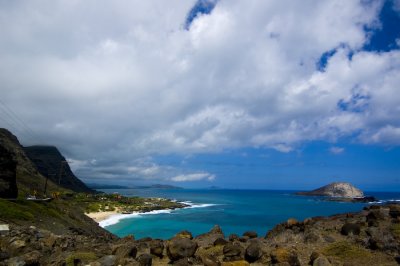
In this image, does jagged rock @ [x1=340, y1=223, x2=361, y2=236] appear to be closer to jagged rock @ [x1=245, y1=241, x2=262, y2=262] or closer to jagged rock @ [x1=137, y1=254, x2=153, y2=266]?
jagged rock @ [x1=245, y1=241, x2=262, y2=262]

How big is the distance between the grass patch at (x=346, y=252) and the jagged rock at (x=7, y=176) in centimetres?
6293

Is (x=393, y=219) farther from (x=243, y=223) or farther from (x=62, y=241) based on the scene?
(x=243, y=223)

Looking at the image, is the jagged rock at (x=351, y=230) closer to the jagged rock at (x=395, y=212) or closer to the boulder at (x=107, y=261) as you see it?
the jagged rock at (x=395, y=212)

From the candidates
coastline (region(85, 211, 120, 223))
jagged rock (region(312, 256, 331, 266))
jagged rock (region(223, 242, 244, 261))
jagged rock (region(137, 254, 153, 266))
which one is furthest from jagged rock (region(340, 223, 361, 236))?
coastline (region(85, 211, 120, 223))

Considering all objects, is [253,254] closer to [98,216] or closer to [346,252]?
[346,252]

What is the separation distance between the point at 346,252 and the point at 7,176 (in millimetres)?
66001

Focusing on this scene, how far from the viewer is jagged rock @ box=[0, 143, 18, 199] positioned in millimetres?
64312

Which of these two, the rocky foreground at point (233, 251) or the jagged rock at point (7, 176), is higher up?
the jagged rock at point (7, 176)

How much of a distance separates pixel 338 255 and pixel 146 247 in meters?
11.8

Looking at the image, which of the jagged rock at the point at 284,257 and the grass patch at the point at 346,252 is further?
the grass patch at the point at 346,252

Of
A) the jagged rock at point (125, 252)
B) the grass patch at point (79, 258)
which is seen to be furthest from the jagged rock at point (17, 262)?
the jagged rock at point (125, 252)

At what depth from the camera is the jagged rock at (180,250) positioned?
61.0ft

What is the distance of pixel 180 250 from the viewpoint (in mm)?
18688

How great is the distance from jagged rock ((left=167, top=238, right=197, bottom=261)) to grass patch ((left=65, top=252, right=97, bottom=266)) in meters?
4.15
